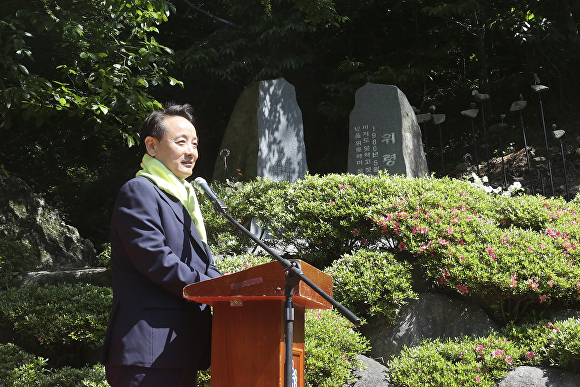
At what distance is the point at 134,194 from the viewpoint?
2010 millimetres

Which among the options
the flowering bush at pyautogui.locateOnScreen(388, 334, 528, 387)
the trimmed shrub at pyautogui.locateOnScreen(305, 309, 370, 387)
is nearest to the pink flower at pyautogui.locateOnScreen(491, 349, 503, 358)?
the flowering bush at pyautogui.locateOnScreen(388, 334, 528, 387)

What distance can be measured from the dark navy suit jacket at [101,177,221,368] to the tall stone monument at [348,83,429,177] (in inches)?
239

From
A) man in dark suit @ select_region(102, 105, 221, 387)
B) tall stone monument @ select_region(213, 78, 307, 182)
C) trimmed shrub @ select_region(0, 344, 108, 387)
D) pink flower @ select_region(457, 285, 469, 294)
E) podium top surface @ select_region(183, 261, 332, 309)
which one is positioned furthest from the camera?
tall stone monument @ select_region(213, 78, 307, 182)

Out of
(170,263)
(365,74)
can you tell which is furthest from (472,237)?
(365,74)

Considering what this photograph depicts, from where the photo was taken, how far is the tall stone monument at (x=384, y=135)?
7844 mm

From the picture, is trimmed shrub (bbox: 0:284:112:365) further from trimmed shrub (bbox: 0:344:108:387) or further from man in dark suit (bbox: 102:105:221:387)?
man in dark suit (bbox: 102:105:221:387)

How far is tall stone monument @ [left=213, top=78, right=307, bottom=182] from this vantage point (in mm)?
8477

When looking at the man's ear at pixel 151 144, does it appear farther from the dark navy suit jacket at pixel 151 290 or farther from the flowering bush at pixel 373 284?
the flowering bush at pixel 373 284

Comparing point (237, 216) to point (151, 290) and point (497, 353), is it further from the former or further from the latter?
point (151, 290)

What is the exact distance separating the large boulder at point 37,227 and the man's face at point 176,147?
467 cm

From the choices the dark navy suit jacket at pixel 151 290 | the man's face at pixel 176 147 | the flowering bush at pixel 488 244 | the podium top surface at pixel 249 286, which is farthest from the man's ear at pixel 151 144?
the flowering bush at pixel 488 244

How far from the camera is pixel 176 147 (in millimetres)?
2189

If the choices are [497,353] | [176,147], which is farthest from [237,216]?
[176,147]

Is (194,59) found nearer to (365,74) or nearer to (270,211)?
(365,74)
